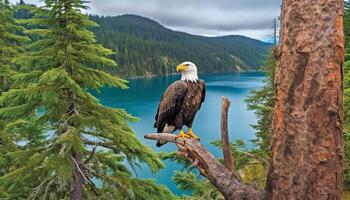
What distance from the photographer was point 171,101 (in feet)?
20.5

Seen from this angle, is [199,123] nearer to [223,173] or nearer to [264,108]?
[264,108]

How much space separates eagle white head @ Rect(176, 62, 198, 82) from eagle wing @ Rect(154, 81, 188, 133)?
19 cm

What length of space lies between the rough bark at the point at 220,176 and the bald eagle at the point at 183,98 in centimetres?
201

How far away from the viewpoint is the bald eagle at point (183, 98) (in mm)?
6227

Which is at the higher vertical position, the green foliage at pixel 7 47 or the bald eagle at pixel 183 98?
the green foliage at pixel 7 47

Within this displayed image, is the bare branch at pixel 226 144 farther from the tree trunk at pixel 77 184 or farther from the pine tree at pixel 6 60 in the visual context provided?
the pine tree at pixel 6 60

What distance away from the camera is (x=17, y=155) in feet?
31.1

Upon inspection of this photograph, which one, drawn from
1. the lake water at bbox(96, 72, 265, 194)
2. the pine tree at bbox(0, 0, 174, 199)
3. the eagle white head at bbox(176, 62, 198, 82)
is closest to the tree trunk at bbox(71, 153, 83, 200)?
the pine tree at bbox(0, 0, 174, 199)

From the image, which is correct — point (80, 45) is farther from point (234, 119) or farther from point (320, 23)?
point (234, 119)

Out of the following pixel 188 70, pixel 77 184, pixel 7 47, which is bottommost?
pixel 77 184

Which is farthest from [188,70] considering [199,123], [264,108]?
[199,123]

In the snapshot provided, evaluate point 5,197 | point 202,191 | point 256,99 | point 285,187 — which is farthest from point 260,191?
point 256,99

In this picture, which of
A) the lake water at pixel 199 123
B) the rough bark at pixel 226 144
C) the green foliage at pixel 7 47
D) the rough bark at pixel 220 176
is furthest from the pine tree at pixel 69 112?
the lake water at pixel 199 123

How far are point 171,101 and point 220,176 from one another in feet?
8.87
